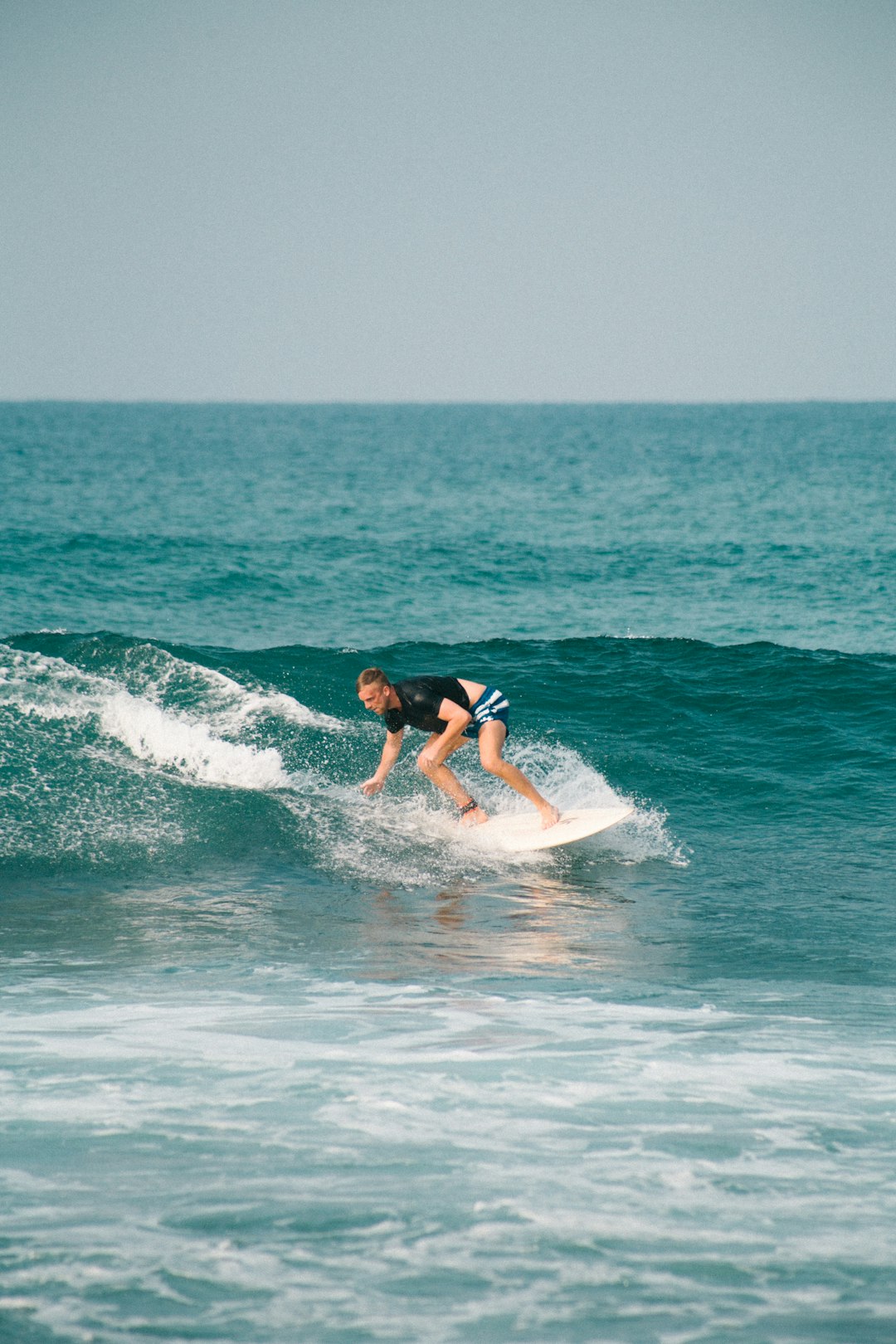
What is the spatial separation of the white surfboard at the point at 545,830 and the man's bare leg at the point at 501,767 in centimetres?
10

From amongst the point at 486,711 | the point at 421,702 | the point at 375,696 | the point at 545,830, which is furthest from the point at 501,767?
the point at 375,696

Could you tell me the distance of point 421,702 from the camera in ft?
31.2

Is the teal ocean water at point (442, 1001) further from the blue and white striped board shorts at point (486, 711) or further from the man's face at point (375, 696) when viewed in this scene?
the man's face at point (375, 696)

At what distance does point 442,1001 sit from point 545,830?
3091 mm

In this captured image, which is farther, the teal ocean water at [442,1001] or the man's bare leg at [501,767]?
the man's bare leg at [501,767]

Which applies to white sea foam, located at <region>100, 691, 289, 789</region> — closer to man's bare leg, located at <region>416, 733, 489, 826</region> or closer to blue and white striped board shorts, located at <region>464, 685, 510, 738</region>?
man's bare leg, located at <region>416, 733, 489, 826</region>

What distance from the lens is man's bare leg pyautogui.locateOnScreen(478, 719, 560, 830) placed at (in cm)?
967

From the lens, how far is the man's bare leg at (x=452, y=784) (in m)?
9.80

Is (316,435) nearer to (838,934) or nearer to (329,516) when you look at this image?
(329,516)

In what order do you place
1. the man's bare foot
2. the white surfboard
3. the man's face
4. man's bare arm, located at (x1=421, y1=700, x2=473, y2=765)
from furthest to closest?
the man's bare foot → the white surfboard → man's bare arm, located at (x1=421, y1=700, x2=473, y2=765) → the man's face

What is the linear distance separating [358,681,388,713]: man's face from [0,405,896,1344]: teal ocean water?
4.42 feet

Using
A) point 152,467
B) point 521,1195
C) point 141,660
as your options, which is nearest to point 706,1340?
point 521,1195

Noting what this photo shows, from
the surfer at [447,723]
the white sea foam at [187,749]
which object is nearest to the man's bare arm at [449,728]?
the surfer at [447,723]

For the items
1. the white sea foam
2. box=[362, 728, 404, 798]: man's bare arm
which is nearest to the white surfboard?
box=[362, 728, 404, 798]: man's bare arm
